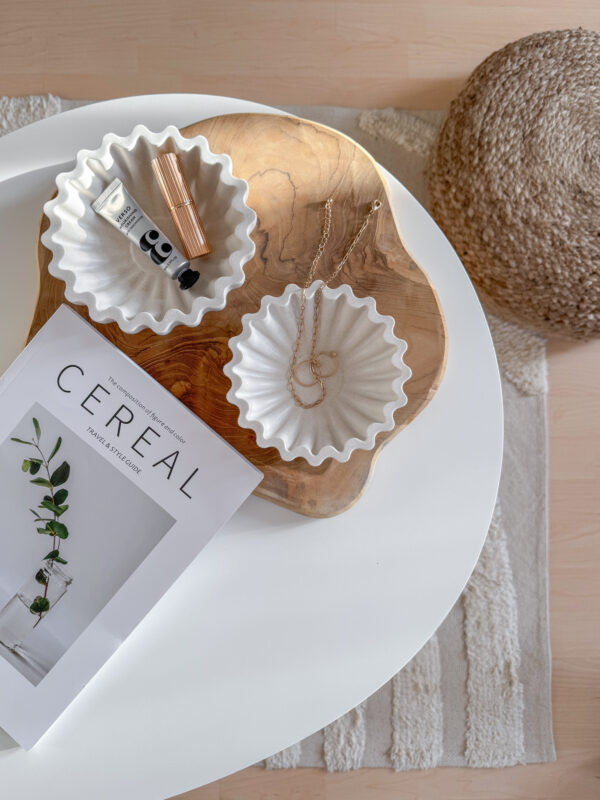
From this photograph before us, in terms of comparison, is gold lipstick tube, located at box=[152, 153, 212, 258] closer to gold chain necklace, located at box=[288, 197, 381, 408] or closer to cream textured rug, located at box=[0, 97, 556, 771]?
gold chain necklace, located at box=[288, 197, 381, 408]

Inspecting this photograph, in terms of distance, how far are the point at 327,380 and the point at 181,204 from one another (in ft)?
0.76

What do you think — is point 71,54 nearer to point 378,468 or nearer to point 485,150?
point 485,150

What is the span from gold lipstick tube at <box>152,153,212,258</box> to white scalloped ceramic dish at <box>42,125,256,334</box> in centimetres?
1

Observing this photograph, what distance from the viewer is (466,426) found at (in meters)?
0.74

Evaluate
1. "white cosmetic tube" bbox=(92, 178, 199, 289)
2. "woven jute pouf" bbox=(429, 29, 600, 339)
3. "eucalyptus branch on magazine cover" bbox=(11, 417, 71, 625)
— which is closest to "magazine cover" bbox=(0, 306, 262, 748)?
"eucalyptus branch on magazine cover" bbox=(11, 417, 71, 625)

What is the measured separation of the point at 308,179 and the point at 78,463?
386 mm

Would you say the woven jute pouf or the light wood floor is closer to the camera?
the woven jute pouf

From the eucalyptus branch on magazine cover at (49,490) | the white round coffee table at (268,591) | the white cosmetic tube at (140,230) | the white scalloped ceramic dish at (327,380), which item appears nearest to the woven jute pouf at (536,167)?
the white round coffee table at (268,591)

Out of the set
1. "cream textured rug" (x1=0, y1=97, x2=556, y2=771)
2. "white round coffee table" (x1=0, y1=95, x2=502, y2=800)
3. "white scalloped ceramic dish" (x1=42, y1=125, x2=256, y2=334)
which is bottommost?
"cream textured rug" (x1=0, y1=97, x2=556, y2=771)

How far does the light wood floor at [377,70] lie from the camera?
1.18m

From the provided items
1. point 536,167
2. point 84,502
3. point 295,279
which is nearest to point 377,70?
point 536,167

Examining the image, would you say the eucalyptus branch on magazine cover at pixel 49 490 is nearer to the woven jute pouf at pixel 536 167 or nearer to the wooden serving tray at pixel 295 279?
the wooden serving tray at pixel 295 279

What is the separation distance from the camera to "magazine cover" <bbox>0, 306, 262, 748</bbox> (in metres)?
0.69

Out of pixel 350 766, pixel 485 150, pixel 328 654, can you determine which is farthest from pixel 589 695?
pixel 485 150
